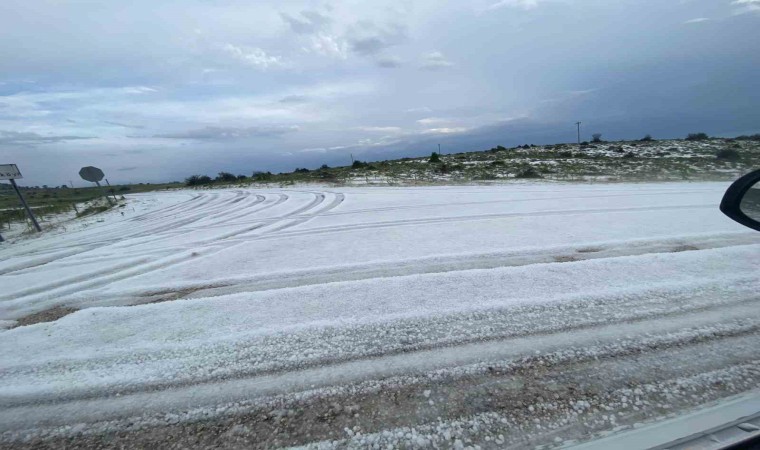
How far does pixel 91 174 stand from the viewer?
1906 centimetres

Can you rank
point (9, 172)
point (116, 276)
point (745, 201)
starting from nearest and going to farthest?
point (745, 201)
point (116, 276)
point (9, 172)

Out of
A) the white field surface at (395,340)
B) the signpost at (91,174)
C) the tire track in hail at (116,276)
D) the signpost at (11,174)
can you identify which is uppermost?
the signpost at (91,174)

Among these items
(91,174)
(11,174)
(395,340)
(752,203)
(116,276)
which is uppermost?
(91,174)

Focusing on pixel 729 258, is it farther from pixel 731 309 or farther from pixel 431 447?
pixel 431 447

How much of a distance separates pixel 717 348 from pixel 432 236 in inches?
145

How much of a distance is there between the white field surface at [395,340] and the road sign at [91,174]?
1849 centimetres

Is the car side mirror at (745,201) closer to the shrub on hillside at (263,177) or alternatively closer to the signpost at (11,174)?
the signpost at (11,174)

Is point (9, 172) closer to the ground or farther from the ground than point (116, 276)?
farther from the ground

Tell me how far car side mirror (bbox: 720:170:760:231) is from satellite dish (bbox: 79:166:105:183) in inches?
1044

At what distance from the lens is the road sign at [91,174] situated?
18781 millimetres

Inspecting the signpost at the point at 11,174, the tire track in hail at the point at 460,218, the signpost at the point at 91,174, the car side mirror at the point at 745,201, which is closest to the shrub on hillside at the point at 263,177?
the signpost at the point at 91,174

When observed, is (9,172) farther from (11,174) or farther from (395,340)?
(395,340)

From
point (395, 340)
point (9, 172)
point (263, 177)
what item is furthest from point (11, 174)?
point (263, 177)

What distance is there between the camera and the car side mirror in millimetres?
2486
